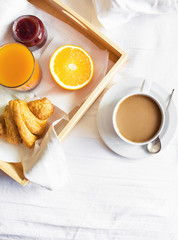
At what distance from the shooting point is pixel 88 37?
0.88 meters

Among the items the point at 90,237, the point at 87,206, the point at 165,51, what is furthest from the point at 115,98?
the point at 90,237

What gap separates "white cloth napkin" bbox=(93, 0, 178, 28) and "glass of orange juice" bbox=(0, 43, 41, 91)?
288 millimetres

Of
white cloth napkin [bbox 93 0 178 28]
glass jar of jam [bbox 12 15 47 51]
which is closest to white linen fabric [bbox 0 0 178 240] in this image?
white cloth napkin [bbox 93 0 178 28]

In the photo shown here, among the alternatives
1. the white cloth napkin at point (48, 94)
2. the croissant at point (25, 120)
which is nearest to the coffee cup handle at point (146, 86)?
the white cloth napkin at point (48, 94)

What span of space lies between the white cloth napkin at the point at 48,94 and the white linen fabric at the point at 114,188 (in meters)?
0.08

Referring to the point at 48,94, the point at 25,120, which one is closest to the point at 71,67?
the point at 48,94

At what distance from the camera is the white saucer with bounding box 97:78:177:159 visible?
2.68ft

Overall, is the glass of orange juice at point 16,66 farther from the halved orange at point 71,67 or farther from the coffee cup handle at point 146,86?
the coffee cup handle at point 146,86

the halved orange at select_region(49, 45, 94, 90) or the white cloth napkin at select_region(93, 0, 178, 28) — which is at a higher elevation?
the white cloth napkin at select_region(93, 0, 178, 28)

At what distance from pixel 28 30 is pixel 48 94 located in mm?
230

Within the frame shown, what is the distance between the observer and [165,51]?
2.92ft

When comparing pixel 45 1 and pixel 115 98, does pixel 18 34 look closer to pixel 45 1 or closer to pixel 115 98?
pixel 45 1

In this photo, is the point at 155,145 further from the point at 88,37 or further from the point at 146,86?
the point at 88,37

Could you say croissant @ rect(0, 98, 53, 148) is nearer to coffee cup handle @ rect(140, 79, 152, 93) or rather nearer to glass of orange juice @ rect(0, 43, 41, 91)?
glass of orange juice @ rect(0, 43, 41, 91)
